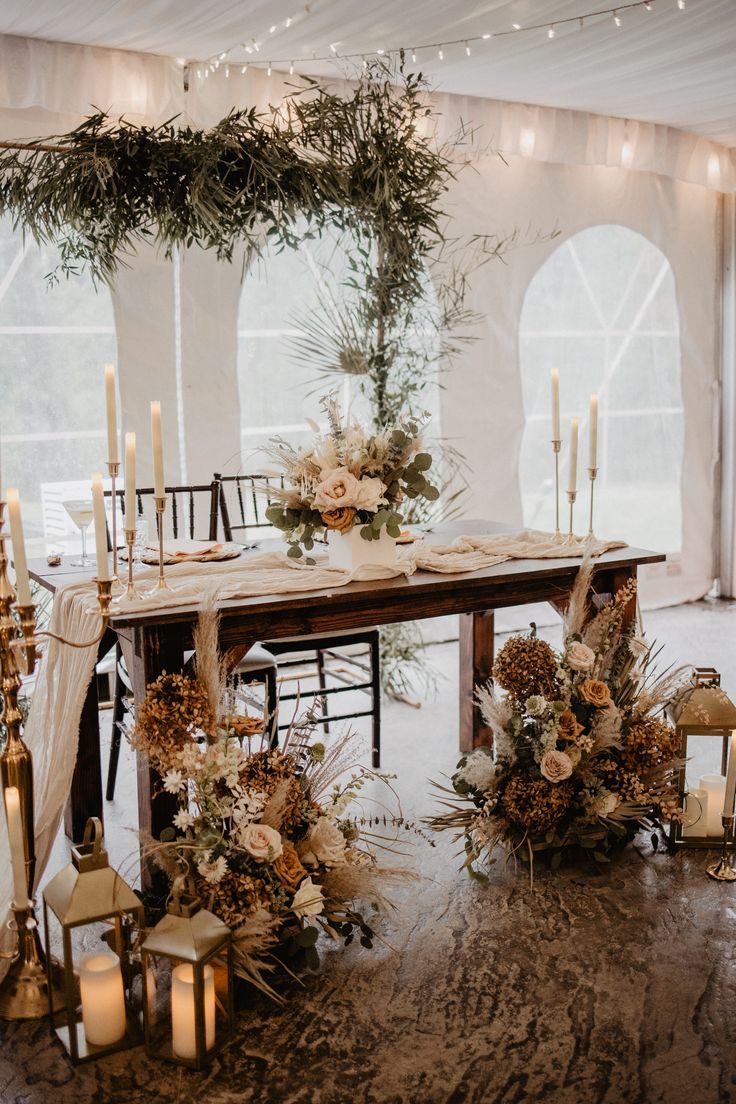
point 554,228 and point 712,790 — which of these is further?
point 554,228

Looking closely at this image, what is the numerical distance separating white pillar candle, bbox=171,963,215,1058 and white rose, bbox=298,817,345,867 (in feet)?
1.30

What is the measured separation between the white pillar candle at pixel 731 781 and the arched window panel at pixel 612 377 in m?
3.08

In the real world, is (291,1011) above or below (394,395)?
below

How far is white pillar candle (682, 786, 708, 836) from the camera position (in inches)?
118

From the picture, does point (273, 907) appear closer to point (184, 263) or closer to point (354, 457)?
point (354, 457)

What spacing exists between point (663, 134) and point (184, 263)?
286 cm

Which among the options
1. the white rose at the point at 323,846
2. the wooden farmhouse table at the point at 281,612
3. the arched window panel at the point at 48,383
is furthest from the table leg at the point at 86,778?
the arched window panel at the point at 48,383

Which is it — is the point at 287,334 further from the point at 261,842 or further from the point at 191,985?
the point at 191,985

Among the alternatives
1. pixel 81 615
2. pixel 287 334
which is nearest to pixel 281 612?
pixel 81 615

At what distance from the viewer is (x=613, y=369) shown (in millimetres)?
6070

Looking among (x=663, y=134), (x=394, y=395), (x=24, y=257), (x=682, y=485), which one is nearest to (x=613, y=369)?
(x=682, y=485)

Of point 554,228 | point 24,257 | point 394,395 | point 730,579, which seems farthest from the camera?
point 730,579

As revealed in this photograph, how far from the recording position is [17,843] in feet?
7.06

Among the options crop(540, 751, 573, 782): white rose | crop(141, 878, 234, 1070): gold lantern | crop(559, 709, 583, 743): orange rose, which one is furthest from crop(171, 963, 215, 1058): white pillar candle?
crop(559, 709, 583, 743): orange rose
